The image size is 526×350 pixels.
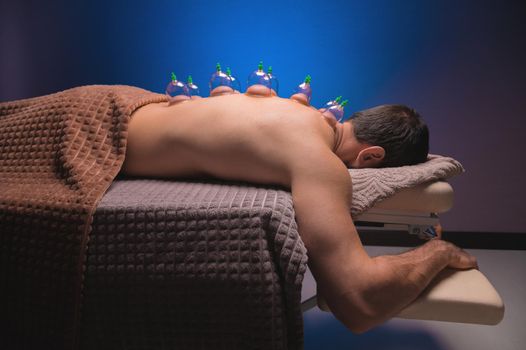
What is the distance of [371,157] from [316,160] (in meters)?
0.35

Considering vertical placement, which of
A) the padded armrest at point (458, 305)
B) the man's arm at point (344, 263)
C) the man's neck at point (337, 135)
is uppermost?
the man's neck at point (337, 135)

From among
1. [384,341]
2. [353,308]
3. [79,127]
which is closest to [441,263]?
[353,308]

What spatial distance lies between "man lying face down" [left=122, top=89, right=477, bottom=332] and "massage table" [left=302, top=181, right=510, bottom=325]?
34 millimetres

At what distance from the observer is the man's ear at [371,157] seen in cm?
112

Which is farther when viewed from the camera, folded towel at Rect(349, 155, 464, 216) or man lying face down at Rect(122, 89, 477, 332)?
folded towel at Rect(349, 155, 464, 216)

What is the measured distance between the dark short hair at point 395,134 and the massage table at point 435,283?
17cm

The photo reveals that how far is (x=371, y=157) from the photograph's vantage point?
114 centimetres

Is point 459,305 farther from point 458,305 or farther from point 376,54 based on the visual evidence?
point 376,54

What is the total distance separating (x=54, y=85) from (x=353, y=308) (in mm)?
1998

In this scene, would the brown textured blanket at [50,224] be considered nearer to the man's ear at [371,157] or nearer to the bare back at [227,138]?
the bare back at [227,138]

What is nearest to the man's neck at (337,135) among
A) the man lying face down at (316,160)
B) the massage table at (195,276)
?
the man lying face down at (316,160)

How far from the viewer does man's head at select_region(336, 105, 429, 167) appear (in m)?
1.12

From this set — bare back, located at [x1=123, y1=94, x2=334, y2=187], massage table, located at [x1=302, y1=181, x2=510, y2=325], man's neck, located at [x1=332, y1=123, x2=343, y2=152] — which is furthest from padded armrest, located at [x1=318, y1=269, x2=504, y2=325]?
man's neck, located at [x1=332, y1=123, x2=343, y2=152]

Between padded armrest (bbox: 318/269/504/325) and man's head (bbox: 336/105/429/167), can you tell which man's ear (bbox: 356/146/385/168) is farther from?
padded armrest (bbox: 318/269/504/325)
